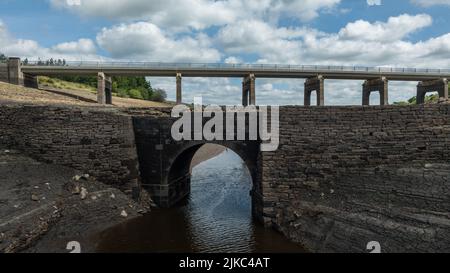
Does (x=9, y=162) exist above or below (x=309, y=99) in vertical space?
below

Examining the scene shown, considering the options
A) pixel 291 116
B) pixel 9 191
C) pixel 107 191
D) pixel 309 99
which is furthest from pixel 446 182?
pixel 309 99

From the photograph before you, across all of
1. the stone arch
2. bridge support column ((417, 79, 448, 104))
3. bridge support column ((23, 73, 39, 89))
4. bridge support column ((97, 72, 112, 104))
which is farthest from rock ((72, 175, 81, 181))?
bridge support column ((417, 79, 448, 104))

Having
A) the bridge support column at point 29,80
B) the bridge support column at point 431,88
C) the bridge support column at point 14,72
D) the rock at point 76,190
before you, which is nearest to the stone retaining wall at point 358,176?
the rock at point 76,190

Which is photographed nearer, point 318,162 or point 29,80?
point 318,162

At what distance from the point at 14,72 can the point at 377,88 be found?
58.8 metres

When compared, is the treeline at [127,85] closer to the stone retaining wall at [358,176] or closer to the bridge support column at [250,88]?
the bridge support column at [250,88]

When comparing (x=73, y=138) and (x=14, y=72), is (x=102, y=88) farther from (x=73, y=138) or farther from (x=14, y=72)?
(x=73, y=138)

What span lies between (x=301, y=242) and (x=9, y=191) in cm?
1508

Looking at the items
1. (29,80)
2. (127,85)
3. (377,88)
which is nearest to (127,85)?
(127,85)

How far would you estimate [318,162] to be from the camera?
56.0 ft

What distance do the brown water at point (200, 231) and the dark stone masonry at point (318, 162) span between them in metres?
1.17

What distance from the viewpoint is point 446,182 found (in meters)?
13.4

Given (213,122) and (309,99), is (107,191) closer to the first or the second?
(213,122)

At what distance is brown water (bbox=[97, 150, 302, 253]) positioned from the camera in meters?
15.0
